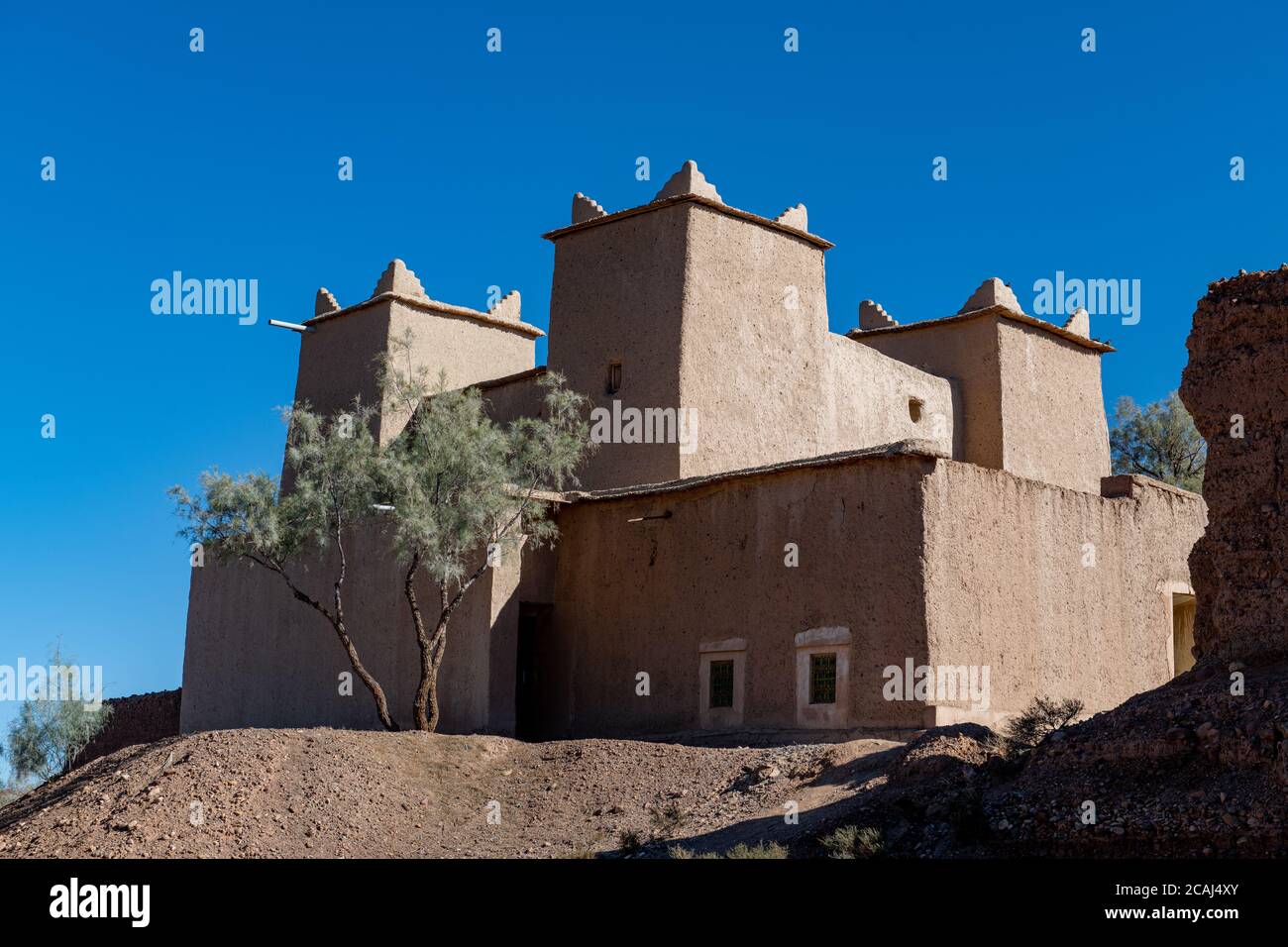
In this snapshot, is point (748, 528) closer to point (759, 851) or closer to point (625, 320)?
point (625, 320)

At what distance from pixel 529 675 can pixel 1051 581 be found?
765 centimetres

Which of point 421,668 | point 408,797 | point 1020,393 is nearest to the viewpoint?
point 408,797

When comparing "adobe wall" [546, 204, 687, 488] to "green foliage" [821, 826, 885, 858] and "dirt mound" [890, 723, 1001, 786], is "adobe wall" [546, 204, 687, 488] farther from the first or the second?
"green foliage" [821, 826, 885, 858]

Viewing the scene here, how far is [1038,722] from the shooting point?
16062 millimetres

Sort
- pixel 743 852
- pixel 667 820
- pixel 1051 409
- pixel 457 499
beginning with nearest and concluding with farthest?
pixel 743 852 < pixel 667 820 < pixel 457 499 < pixel 1051 409

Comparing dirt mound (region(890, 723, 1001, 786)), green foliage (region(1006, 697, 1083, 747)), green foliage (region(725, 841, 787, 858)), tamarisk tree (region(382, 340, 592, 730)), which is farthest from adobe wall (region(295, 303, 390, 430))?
green foliage (region(725, 841, 787, 858))

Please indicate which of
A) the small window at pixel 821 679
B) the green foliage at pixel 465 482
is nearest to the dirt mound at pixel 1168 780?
the small window at pixel 821 679

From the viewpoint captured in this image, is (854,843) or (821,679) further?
(821,679)

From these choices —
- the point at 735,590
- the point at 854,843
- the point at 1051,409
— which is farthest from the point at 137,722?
the point at 854,843

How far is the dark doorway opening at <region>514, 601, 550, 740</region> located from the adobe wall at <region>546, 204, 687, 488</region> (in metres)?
2.25

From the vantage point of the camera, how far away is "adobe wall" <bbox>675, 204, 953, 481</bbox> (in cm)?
2286

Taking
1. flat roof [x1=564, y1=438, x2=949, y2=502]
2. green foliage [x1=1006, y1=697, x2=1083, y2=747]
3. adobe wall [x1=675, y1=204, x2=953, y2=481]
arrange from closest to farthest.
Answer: green foliage [x1=1006, y1=697, x2=1083, y2=747], flat roof [x1=564, y1=438, x2=949, y2=502], adobe wall [x1=675, y1=204, x2=953, y2=481]
